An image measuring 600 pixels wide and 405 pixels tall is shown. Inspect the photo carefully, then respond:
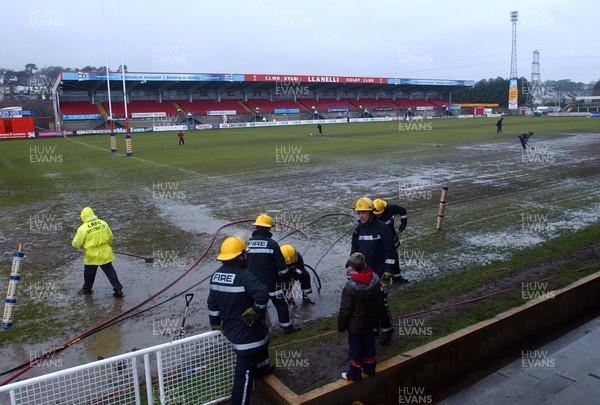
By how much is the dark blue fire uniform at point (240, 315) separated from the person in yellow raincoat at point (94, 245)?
4.08 m

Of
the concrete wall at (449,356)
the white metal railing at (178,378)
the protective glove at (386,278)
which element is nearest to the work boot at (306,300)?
the protective glove at (386,278)

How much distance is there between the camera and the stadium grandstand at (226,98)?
2518 inches

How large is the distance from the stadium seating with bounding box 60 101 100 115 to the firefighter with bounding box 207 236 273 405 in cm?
6561

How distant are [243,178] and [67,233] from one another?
28.9ft

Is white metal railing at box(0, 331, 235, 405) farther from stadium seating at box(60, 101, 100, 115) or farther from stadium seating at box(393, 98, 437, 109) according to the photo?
stadium seating at box(393, 98, 437, 109)

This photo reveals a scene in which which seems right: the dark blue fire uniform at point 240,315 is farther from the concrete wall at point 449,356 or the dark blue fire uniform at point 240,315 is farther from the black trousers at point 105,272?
the black trousers at point 105,272

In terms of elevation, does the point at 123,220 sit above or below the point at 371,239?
below

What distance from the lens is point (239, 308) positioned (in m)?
4.73

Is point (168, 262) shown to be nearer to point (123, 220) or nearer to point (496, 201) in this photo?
point (123, 220)

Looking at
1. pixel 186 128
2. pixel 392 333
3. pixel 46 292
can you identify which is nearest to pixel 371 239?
pixel 392 333

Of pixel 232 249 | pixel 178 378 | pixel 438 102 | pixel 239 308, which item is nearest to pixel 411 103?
pixel 438 102

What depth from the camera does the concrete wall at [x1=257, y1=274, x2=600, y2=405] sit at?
16.6ft

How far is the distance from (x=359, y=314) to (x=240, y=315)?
1.27 meters

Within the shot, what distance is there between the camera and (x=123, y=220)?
13680 millimetres
